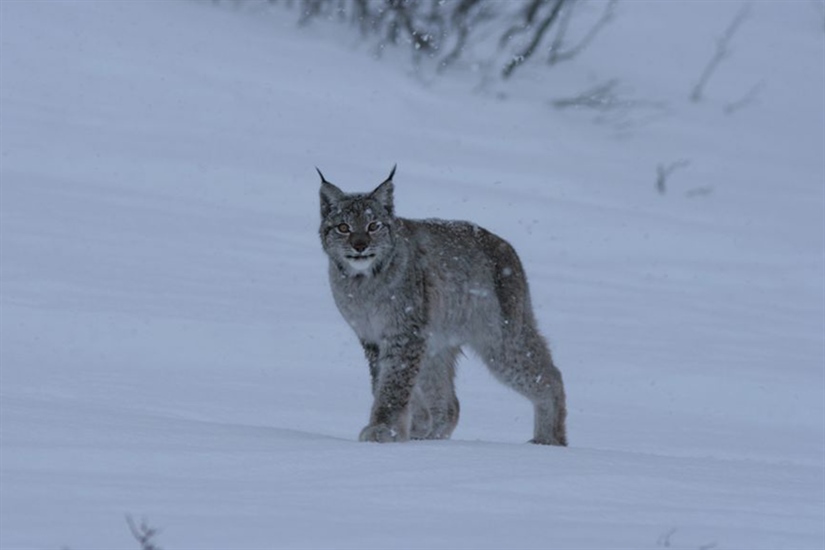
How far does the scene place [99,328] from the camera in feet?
32.4

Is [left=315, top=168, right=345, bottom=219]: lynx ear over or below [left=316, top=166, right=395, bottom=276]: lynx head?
over

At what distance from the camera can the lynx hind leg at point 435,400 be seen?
7.77 meters

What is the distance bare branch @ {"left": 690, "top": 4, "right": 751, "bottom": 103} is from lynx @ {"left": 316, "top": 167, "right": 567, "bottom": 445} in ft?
51.3

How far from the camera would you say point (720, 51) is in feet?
80.4

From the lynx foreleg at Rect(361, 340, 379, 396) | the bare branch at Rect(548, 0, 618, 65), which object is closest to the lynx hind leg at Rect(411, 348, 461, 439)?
the lynx foreleg at Rect(361, 340, 379, 396)

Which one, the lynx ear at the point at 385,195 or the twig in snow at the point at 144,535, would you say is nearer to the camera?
the twig in snow at the point at 144,535

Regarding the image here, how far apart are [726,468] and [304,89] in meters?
13.8

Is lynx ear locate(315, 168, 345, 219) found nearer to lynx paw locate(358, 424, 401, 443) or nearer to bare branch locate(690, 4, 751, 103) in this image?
lynx paw locate(358, 424, 401, 443)

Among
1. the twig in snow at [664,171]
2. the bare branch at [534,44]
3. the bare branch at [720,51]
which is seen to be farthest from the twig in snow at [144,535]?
the bare branch at [720,51]

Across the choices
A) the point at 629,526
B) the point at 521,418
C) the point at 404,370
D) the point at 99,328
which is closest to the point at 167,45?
the point at 99,328

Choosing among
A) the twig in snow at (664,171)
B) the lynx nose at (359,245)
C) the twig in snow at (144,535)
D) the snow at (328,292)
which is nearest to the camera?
the twig in snow at (144,535)

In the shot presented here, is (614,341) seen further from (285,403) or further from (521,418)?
(285,403)

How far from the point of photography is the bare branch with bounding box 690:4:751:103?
75.3 feet

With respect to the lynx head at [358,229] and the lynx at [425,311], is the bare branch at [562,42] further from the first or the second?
the lynx head at [358,229]
